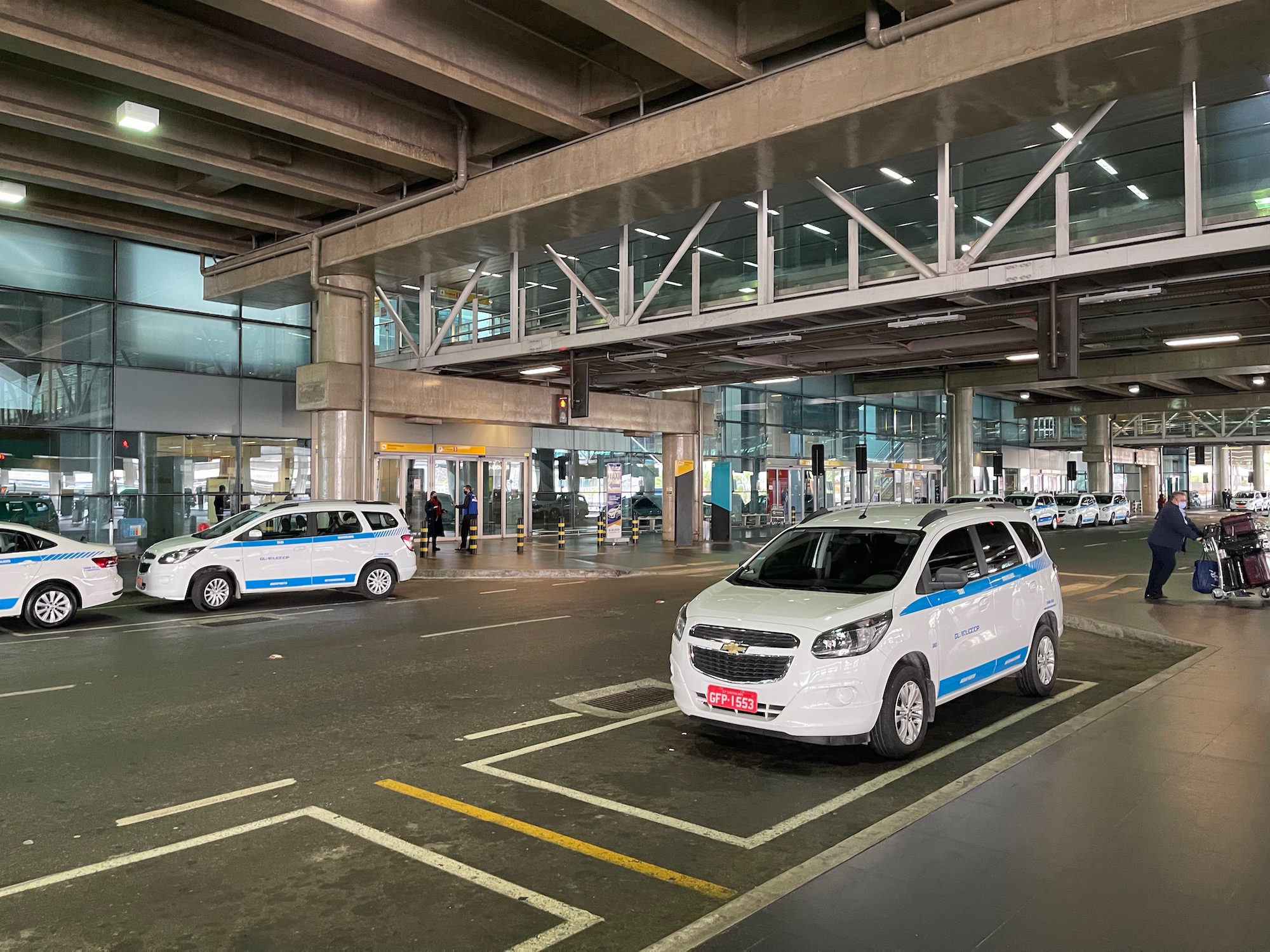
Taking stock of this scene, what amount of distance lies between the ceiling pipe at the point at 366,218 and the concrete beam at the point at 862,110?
27 centimetres

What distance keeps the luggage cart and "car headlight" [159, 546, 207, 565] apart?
55.7ft

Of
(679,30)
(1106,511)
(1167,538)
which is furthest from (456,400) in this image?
(1106,511)

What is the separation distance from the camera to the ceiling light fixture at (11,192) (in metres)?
18.7

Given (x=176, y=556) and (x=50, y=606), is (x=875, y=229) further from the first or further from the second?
(x=50, y=606)

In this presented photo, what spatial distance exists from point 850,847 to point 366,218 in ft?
56.7

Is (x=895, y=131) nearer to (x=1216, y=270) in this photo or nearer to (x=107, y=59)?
(x=1216, y=270)

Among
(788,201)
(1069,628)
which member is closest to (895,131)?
(788,201)

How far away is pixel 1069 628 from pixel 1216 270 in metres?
5.44

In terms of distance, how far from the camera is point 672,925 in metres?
4.37

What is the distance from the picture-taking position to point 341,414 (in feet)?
71.6

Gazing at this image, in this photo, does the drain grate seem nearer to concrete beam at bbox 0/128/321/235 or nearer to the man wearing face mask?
the man wearing face mask

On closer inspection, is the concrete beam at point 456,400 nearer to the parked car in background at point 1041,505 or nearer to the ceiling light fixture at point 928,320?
the ceiling light fixture at point 928,320

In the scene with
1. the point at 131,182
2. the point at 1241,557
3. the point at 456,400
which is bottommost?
the point at 1241,557

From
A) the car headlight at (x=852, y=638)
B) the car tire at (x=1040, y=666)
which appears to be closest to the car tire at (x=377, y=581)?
the car tire at (x=1040, y=666)
